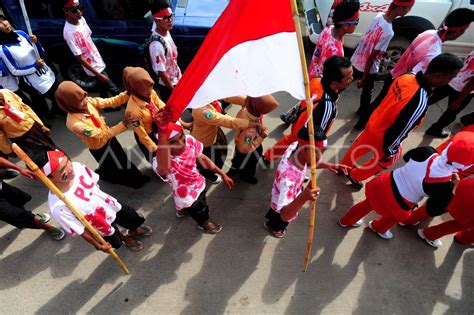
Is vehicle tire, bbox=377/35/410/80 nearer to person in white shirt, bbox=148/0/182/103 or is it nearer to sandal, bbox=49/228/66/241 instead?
person in white shirt, bbox=148/0/182/103

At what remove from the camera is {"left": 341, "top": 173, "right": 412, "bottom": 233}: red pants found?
2863mm

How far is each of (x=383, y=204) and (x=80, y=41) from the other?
13.8 feet

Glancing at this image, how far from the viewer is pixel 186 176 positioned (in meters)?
2.90

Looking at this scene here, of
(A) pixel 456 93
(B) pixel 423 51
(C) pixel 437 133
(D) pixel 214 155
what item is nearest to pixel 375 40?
(B) pixel 423 51

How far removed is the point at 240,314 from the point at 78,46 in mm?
3895

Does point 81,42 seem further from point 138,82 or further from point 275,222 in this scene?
point 275,222

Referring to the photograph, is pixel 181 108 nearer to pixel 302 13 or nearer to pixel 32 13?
pixel 32 13

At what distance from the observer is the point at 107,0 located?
4.73m

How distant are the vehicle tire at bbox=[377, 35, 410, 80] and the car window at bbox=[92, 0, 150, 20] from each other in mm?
3970

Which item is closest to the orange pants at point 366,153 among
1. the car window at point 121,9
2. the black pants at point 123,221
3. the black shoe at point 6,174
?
the black pants at point 123,221

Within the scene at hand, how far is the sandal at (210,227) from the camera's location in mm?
3502

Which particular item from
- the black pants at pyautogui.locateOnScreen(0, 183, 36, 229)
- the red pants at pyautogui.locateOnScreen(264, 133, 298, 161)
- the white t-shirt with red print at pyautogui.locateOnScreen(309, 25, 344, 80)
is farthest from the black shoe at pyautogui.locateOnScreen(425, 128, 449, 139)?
the black pants at pyautogui.locateOnScreen(0, 183, 36, 229)

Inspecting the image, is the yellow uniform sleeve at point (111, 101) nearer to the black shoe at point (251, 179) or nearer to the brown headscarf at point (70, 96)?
the brown headscarf at point (70, 96)

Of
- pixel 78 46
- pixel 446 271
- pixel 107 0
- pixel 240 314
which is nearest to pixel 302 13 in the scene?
pixel 107 0
